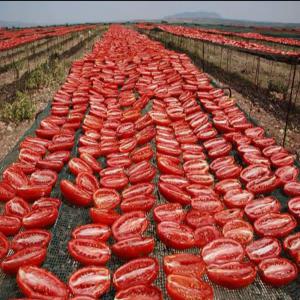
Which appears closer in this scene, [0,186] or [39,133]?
[0,186]

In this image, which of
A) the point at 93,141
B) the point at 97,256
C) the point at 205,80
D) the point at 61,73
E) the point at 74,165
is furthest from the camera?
the point at 61,73

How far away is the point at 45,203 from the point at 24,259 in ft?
2.78

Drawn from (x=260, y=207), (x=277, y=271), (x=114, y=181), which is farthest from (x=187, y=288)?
(x=114, y=181)

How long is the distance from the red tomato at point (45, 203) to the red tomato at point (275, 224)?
2.11 meters

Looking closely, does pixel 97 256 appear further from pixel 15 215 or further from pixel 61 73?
pixel 61 73

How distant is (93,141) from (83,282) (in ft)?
8.66

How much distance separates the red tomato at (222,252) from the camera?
9.09 ft

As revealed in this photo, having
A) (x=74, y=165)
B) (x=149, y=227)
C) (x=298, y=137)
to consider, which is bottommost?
(x=298, y=137)

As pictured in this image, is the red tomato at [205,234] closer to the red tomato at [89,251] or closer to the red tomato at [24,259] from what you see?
the red tomato at [89,251]

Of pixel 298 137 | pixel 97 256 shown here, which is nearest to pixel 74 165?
pixel 97 256

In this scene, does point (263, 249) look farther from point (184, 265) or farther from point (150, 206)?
point (150, 206)

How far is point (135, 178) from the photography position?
154 inches

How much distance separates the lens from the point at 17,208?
3.45 m

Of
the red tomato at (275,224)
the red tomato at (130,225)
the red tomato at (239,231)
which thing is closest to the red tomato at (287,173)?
the red tomato at (275,224)
